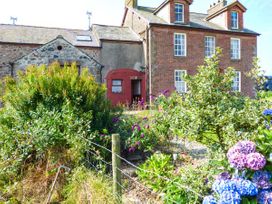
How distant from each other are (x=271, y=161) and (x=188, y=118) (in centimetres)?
154

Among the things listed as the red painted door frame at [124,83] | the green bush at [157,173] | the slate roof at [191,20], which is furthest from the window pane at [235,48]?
the green bush at [157,173]

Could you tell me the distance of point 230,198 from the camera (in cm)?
187

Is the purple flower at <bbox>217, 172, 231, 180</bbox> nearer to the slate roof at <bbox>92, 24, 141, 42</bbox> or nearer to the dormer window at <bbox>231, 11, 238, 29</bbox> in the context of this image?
the slate roof at <bbox>92, 24, 141, 42</bbox>

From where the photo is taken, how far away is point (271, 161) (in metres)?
2.10

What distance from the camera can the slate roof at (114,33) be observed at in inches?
739

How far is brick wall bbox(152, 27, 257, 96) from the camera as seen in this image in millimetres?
18359

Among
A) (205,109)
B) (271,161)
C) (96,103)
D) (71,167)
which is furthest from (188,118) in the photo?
(96,103)

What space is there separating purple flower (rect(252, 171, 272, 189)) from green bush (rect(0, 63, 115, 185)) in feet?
10.2

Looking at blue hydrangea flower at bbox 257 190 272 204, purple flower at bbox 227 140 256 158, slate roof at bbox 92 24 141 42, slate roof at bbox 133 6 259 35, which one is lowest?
blue hydrangea flower at bbox 257 190 272 204

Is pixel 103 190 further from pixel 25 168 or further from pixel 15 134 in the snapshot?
pixel 15 134

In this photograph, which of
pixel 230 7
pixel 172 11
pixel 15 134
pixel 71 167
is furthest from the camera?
pixel 230 7

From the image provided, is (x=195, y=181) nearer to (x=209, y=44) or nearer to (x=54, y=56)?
(x=54, y=56)

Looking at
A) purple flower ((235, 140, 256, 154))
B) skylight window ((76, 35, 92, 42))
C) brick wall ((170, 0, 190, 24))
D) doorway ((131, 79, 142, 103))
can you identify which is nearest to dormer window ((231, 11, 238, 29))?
brick wall ((170, 0, 190, 24))

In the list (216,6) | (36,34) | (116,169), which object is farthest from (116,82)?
(116,169)
